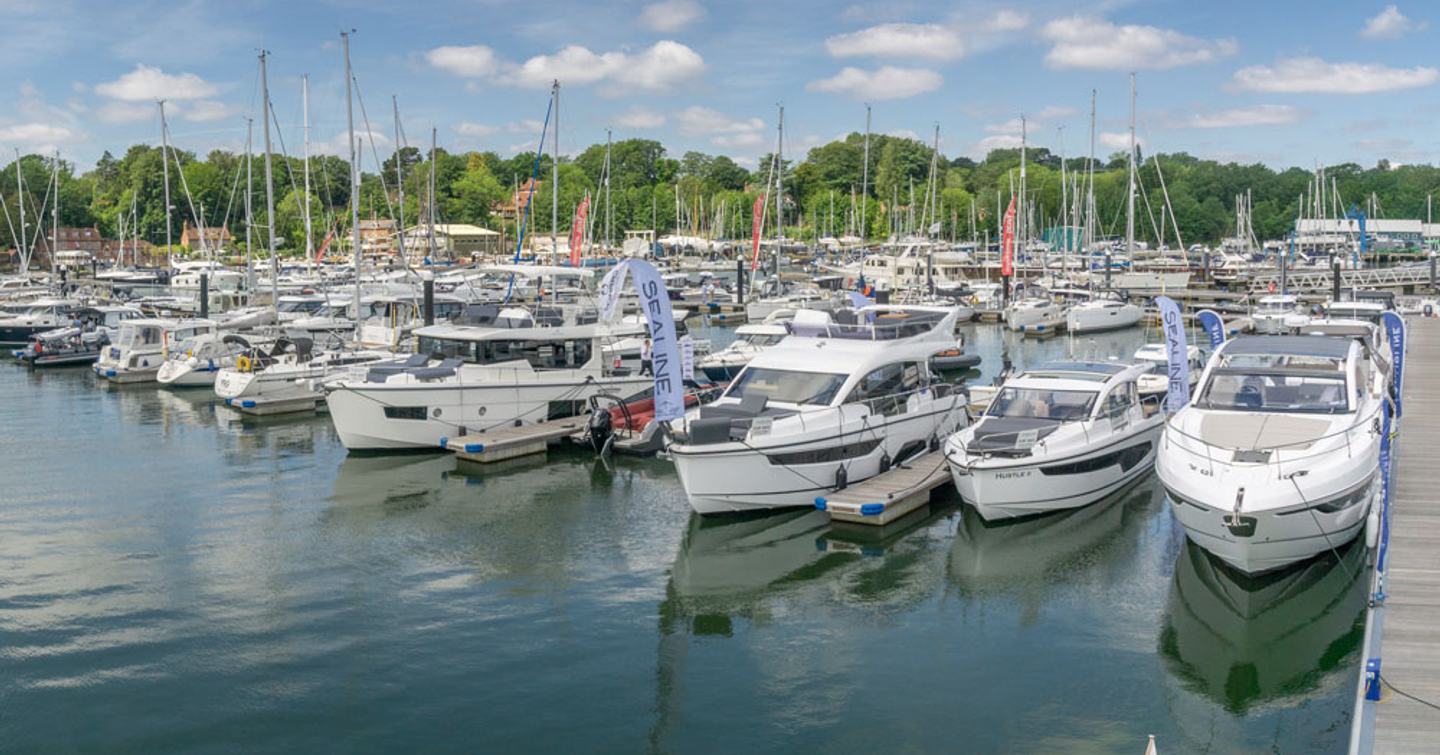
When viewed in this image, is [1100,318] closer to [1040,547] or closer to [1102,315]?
[1102,315]

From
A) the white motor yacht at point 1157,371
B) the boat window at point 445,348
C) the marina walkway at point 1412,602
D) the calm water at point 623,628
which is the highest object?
the boat window at point 445,348

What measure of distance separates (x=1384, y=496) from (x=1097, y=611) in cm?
401

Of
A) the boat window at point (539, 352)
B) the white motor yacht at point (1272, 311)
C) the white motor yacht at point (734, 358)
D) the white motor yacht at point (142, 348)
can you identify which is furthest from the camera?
the white motor yacht at point (1272, 311)

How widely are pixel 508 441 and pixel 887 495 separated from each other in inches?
381

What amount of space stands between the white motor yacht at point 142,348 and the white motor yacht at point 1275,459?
1385 inches

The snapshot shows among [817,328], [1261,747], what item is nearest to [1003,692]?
[1261,747]

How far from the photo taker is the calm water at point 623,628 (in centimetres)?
1295

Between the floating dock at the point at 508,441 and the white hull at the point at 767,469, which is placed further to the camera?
the floating dock at the point at 508,441

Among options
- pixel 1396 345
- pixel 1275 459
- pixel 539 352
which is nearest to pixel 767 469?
pixel 1275 459

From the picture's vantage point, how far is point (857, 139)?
503 ft

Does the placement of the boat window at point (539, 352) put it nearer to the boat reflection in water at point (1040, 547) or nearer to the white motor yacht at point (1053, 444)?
the white motor yacht at point (1053, 444)

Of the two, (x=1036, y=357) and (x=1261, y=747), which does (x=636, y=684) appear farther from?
(x=1036, y=357)

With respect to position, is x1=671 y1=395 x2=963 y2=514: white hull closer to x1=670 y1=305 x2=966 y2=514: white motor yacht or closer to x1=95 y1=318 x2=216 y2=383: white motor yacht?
x1=670 y1=305 x2=966 y2=514: white motor yacht

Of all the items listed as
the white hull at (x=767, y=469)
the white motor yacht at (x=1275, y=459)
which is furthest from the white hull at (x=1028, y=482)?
the white motor yacht at (x=1275, y=459)
